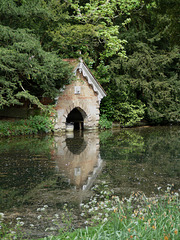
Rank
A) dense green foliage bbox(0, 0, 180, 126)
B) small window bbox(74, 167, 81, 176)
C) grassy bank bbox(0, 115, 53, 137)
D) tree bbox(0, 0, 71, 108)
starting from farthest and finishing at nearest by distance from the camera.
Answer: dense green foliage bbox(0, 0, 180, 126)
grassy bank bbox(0, 115, 53, 137)
tree bbox(0, 0, 71, 108)
small window bbox(74, 167, 81, 176)

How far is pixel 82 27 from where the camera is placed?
1961 cm

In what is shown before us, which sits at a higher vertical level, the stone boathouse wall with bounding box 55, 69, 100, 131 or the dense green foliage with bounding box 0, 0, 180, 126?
the dense green foliage with bounding box 0, 0, 180, 126

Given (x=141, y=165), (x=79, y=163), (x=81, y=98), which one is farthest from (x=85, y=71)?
→ (x=141, y=165)

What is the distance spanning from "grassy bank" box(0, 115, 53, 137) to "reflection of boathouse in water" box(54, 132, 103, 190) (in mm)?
4194

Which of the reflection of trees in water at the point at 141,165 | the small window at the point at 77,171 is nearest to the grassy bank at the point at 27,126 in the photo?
the reflection of trees in water at the point at 141,165

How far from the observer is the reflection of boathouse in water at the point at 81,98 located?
19.2 meters

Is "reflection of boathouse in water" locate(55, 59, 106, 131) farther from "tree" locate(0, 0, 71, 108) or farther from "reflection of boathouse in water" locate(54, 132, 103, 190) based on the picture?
"reflection of boathouse in water" locate(54, 132, 103, 190)

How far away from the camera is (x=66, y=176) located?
7.66m

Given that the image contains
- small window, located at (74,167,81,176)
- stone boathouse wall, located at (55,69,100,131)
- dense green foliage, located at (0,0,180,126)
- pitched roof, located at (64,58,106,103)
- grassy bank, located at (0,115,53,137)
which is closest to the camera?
small window, located at (74,167,81,176)

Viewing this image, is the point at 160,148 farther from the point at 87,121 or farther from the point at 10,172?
the point at 87,121

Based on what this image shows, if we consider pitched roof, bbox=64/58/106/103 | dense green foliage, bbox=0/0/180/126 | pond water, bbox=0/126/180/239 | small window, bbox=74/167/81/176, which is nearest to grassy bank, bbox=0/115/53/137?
dense green foliage, bbox=0/0/180/126

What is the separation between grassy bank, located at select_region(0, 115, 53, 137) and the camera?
53.3 ft

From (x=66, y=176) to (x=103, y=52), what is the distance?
672 inches

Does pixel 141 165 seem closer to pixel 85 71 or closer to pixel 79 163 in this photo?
pixel 79 163
